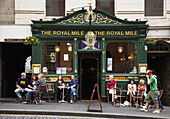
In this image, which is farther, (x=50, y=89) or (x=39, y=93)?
(x=50, y=89)

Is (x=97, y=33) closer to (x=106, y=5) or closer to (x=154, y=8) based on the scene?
(x=106, y=5)

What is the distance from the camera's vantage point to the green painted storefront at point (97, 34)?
1416 centimetres

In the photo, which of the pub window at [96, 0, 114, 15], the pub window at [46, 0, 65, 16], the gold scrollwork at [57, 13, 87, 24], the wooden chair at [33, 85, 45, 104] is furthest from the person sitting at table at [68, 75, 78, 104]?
the pub window at [96, 0, 114, 15]

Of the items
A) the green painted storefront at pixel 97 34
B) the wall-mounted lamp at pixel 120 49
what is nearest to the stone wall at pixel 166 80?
the green painted storefront at pixel 97 34

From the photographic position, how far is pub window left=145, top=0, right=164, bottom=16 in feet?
50.8

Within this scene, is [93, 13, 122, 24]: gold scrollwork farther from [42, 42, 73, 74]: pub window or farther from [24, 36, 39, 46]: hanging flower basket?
[24, 36, 39, 46]: hanging flower basket

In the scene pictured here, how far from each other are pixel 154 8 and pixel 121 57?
12.0 ft

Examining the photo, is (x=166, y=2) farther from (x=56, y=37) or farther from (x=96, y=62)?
(x=56, y=37)

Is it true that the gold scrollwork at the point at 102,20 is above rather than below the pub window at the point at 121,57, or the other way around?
above

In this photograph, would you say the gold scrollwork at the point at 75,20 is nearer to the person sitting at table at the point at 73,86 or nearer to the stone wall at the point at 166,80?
the person sitting at table at the point at 73,86

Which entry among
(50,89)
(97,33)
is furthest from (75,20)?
(50,89)

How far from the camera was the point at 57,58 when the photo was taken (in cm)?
1473

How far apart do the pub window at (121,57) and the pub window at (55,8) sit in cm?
351

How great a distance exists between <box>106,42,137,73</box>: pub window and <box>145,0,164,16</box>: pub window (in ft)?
8.16
